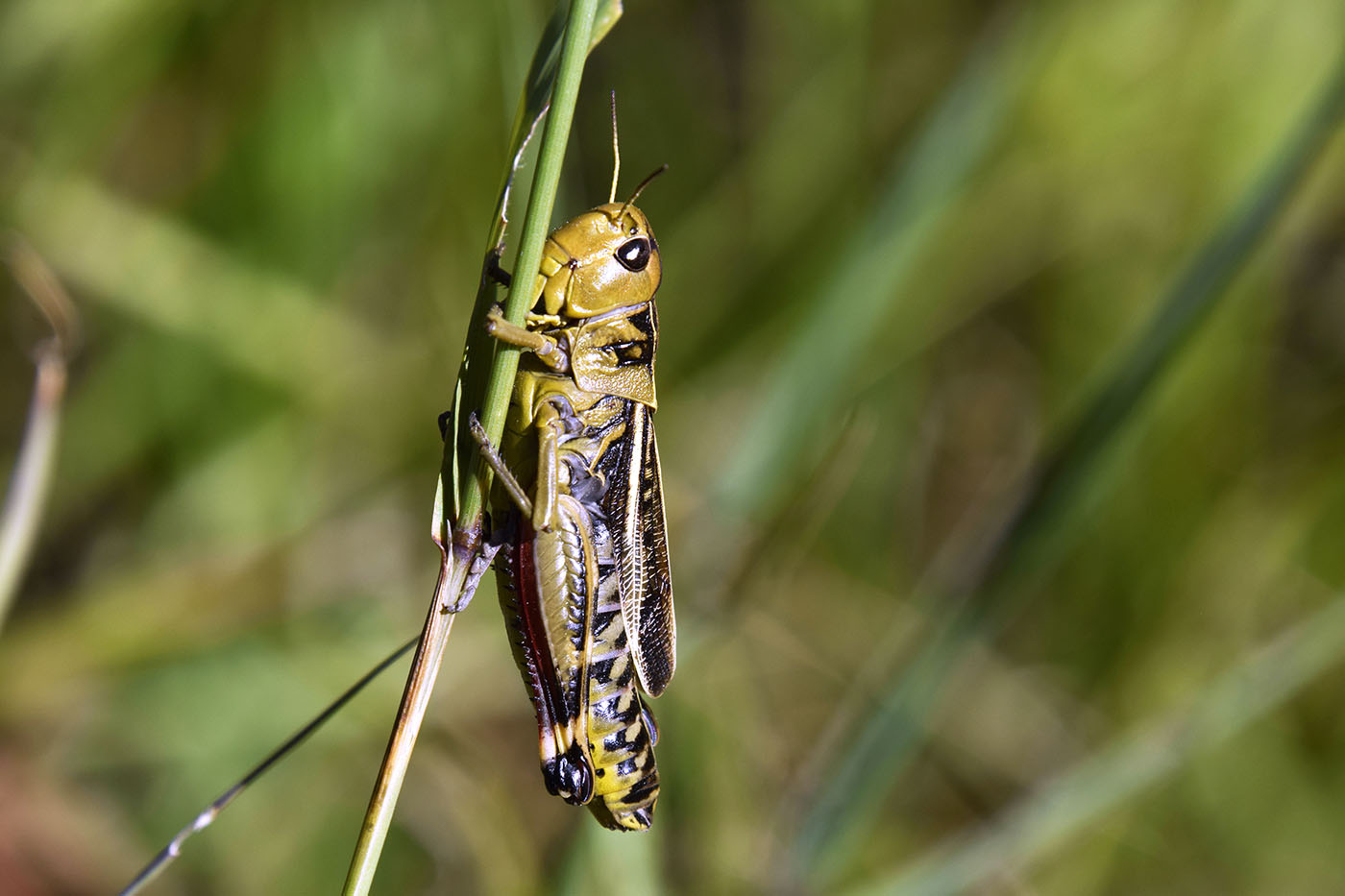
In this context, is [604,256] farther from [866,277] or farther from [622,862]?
[622,862]

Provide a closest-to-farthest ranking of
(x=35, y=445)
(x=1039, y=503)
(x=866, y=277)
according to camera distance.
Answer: (x=35, y=445) < (x=1039, y=503) < (x=866, y=277)

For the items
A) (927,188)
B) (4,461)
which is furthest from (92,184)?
(927,188)

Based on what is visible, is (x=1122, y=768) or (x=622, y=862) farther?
(x=1122, y=768)

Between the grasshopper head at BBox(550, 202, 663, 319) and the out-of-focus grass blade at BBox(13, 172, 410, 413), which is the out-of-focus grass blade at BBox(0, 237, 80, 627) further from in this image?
the out-of-focus grass blade at BBox(13, 172, 410, 413)

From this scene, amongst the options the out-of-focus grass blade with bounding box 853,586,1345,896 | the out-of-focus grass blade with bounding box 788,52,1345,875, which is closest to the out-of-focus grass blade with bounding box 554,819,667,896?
the out-of-focus grass blade with bounding box 788,52,1345,875

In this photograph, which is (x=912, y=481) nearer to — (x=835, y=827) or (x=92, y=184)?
(x=835, y=827)

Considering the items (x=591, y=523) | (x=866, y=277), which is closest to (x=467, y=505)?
(x=591, y=523)

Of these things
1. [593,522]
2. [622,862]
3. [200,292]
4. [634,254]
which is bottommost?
[622,862]
